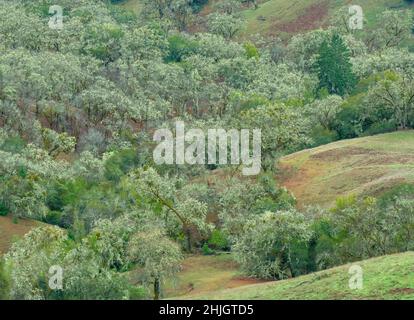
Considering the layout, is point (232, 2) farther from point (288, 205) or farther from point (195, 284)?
point (195, 284)

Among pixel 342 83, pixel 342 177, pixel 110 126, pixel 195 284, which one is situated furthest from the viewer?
pixel 342 83

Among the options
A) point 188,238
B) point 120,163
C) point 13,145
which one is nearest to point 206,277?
point 188,238

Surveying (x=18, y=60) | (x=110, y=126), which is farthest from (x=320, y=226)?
(x=18, y=60)

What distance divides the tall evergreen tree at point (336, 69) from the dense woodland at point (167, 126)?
0.18 meters

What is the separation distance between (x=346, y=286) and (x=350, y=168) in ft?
120

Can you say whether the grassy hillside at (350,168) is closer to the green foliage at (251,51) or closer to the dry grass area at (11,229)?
the dry grass area at (11,229)

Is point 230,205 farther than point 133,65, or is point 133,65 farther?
point 133,65

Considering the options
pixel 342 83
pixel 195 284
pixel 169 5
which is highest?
pixel 169 5

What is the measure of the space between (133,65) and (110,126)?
16879 mm

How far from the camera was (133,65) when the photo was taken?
107500 millimetres

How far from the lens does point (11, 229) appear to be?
64.7 m

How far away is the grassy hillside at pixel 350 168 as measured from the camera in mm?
67000

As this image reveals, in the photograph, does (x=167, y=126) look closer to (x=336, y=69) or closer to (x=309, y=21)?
(x=336, y=69)

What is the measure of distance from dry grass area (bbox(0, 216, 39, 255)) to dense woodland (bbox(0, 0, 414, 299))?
0.93 m
